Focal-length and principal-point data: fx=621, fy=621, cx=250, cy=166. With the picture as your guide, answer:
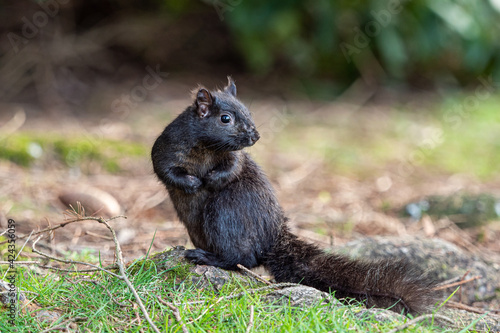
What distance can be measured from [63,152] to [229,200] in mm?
3988

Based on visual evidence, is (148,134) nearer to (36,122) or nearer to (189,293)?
(36,122)

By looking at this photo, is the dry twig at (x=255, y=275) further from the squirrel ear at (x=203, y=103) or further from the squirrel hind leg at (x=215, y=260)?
the squirrel ear at (x=203, y=103)

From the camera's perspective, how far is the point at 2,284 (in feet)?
10.0

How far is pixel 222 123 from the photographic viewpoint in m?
3.70

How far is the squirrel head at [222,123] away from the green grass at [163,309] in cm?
82

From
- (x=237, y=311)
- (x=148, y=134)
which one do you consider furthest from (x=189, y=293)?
(x=148, y=134)

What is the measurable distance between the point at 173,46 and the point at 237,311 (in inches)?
343

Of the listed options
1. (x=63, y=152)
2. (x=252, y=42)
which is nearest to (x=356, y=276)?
(x=63, y=152)

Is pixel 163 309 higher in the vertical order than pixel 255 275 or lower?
higher

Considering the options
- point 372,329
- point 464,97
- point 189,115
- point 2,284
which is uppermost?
point 189,115

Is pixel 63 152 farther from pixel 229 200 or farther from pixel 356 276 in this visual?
pixel 356 276

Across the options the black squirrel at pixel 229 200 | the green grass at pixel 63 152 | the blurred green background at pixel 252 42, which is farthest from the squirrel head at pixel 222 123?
the blurred green background at pixel 252 42

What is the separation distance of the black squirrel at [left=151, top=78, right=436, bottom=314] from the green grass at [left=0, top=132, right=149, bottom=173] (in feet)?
11.5

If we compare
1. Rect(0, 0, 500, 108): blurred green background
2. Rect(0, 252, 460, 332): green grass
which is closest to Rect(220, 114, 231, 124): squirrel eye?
Rect(0, 252, 460, 332): green grass
